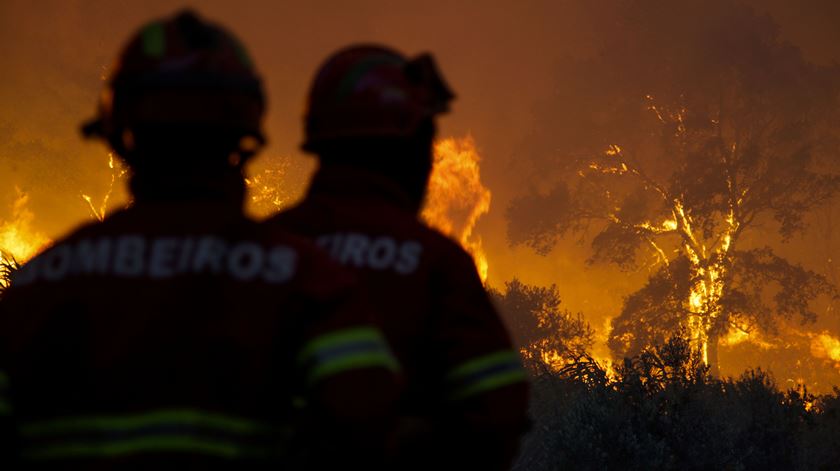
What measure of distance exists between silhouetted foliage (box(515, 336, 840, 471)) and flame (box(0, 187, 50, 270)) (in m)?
43.5

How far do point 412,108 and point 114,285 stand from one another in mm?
956

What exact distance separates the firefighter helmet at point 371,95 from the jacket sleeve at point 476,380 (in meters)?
0.44

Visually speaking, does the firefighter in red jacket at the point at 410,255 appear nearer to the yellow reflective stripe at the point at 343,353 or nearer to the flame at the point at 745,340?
the yellow reflective stripe at the point at 343,353

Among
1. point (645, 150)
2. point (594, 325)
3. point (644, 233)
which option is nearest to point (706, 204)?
point (644, 233)

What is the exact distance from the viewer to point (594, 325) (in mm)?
57719

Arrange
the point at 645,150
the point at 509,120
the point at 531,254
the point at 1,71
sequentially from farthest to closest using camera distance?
1. the point at 509,120
2. the point at 531,254
3. the point at 1,71
4. the point at 645,150

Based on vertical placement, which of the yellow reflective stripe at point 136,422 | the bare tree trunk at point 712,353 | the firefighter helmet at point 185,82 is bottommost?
the yellow reflective stripe at point 136,422

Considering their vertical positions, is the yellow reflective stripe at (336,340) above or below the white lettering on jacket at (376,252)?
below

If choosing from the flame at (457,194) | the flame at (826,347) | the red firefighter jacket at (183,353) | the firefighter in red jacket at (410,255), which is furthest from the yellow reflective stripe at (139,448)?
the flame at (826,347)

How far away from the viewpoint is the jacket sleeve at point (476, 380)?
5.48ft

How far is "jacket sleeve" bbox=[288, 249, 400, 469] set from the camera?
1297mm

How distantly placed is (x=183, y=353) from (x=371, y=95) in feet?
3.06

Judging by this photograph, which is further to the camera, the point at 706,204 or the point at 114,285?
the point at 706,204

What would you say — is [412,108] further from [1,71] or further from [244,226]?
[1,71]
